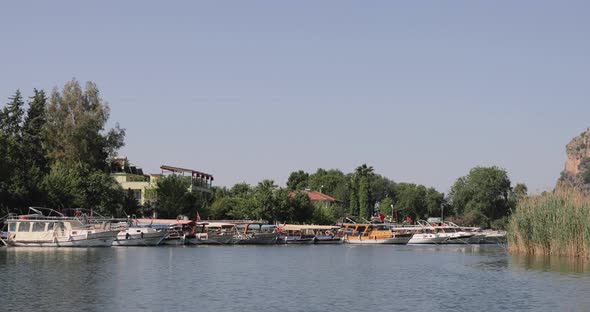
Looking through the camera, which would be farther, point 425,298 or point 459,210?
point 459,210

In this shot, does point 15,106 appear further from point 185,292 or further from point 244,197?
point 185,292

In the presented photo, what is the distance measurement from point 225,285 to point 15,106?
81.9m

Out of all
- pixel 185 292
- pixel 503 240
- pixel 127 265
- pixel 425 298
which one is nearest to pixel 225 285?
pixel 185 292

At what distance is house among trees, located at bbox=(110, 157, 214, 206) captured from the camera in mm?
136363

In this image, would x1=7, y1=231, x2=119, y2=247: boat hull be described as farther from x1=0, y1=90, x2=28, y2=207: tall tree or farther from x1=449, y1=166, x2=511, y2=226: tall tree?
x1=449, y1=166, x2=511, y2=226: tall tree

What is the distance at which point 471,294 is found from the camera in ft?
153

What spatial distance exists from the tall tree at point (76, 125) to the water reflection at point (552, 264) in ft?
199

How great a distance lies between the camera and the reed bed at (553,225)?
63750 millimetres

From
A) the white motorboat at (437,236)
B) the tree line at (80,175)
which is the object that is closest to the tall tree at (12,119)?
the tree line at (80,175)

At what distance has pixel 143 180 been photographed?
5787 inches

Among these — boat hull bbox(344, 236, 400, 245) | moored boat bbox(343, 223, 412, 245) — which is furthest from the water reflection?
moored boat bbox(343, 223, 412, 245)

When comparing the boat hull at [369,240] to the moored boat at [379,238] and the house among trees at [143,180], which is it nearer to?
the moored boat at [379,238]

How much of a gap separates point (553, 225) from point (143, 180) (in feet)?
302

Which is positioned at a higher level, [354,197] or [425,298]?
[354,197]
